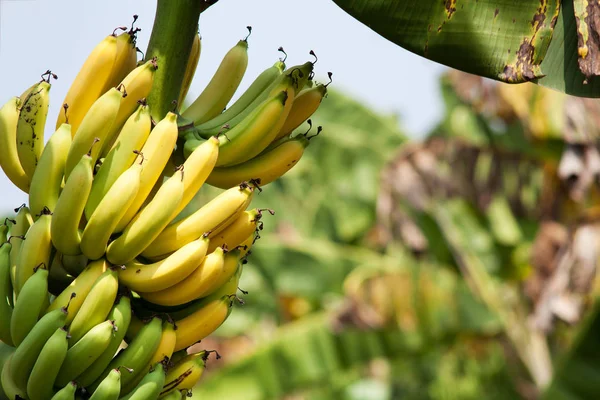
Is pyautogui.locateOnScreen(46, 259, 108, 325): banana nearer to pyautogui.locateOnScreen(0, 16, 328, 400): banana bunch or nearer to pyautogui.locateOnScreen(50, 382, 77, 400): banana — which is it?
pyautogui.locateOnScreen(0, 16, 328, 400): banana bunch

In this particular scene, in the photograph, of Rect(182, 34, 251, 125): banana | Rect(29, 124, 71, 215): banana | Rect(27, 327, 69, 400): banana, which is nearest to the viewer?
Rect(27, 327, 69, 400): banana

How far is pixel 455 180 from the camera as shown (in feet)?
16.5

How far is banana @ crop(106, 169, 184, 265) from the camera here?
131cm

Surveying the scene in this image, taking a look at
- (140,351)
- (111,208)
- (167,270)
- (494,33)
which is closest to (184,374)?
(140,351)

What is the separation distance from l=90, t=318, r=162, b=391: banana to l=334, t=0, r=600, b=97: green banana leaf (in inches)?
27.1

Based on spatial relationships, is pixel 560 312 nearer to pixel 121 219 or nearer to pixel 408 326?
pixel 408 326

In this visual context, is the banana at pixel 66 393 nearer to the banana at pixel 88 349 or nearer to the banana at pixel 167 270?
the banana at pixel 88 349

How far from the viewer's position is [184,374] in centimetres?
142

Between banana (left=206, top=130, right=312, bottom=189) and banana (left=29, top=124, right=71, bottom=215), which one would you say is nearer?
banana (left=29, top=124, right=71, bottom=215)

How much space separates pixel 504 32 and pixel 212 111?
61cm

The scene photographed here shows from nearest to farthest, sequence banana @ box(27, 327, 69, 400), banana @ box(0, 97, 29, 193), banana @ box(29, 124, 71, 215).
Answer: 1. banana @ box(27, 327, 69, 400)
2. banana @ box(29, 124, 71, 215)
3. banana @ box(0, 97, 29, 193)

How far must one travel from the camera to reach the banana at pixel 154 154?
134cm

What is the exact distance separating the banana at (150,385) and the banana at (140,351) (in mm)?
23

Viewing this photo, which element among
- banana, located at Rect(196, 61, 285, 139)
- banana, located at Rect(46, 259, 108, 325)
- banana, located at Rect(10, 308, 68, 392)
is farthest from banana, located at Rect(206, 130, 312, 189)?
banana, located at Rect(10, 308, 68, 392)
